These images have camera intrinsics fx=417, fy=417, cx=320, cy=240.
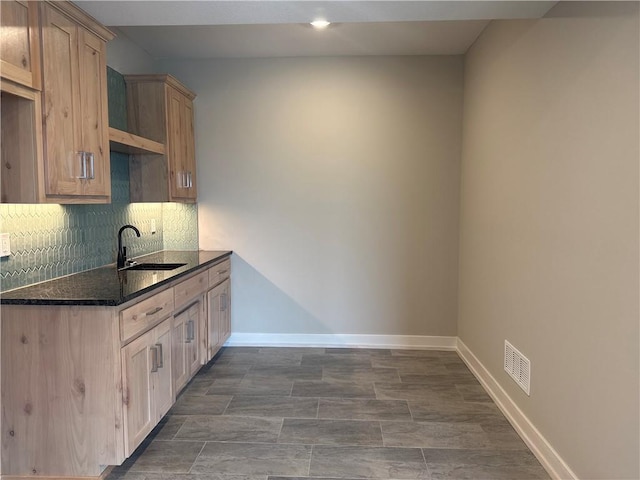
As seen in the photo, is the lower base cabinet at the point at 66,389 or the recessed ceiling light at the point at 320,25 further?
the recessed ceiling light at the point at 320,25

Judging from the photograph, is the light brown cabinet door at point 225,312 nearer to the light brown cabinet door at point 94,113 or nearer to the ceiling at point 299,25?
the light brown cabinet door at point 94,113

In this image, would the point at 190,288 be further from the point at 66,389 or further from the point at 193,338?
the point at 66,389

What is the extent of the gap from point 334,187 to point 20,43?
2646mm

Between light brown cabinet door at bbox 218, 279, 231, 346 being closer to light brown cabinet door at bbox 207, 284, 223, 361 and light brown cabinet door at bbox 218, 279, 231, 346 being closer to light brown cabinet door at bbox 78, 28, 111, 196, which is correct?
light brown cabinet door at bbox 207, 284, 223, 361

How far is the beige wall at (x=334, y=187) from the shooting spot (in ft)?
12.8

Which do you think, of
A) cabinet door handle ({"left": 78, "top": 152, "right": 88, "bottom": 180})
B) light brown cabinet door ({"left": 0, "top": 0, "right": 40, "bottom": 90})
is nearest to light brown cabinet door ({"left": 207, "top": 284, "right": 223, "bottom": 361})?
cabinet door handle ({"left": 78, "top": 152, "right": 88, "bottom": 180})

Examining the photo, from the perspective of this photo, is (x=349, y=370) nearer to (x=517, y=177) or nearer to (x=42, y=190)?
(x=517, y=177)

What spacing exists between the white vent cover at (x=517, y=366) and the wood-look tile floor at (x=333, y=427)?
0.30 m

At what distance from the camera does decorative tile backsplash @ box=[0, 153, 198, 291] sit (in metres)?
2.19

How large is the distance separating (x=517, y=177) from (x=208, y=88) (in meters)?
2.89

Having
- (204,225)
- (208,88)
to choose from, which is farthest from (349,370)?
(208,88)

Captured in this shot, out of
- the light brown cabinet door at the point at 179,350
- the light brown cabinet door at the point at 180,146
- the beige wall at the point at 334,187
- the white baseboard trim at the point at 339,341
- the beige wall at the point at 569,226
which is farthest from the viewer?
the white baseboard trim at the point at 339,341

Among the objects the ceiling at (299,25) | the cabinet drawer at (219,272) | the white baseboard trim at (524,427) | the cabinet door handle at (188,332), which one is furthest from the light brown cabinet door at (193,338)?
the white baseboard trim at (524,427)

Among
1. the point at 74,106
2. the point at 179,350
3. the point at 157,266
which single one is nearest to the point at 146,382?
the point at 179,350
